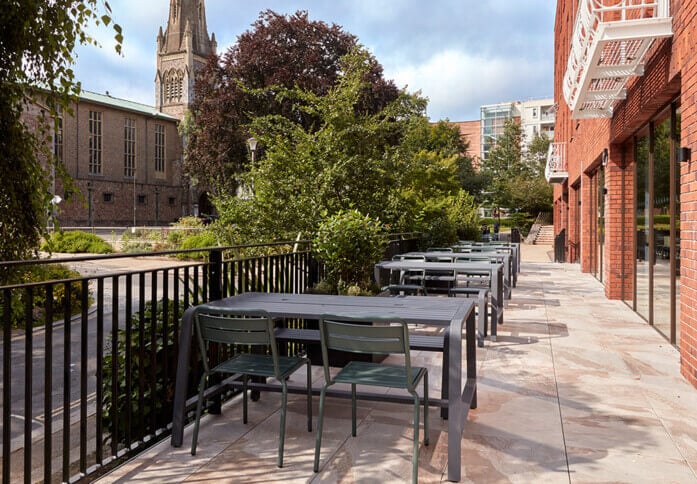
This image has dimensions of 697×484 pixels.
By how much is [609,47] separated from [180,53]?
82.1 metres

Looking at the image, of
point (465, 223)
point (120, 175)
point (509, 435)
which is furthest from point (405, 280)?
point (120, 175)

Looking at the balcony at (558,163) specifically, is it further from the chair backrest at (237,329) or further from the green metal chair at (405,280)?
the chair backrest at (237,329)

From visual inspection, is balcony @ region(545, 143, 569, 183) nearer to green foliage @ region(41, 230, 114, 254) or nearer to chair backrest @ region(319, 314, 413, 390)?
green foliage @ region(41, 230, 114, 254)

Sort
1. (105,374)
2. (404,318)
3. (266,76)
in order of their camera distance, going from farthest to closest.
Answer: (266,76) → (105,374) → (404,318)

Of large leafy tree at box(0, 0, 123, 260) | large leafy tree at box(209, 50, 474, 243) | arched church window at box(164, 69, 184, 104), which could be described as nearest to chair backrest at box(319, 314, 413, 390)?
large leafy tree at box(0, 0, 123, 260)

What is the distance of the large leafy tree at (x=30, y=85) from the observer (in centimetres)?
452

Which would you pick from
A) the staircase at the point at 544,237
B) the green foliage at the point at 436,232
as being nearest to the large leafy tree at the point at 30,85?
the green foliage at the point at 436,232

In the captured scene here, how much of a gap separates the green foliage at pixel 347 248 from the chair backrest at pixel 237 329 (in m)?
2.93

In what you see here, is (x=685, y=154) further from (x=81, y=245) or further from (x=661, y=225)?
(x=81, y=245)

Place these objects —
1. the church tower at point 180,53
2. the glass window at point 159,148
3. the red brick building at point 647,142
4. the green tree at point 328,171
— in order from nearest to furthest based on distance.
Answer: the red brick building at point 647,142 → the green tree at point 328,171 → the glass window at point 159,148 → the church tower at point 180,53

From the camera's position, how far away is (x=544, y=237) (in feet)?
143

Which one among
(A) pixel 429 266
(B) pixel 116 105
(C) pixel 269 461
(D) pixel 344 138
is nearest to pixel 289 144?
(D) pixel 344 138

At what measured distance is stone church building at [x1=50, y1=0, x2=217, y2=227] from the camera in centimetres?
6044

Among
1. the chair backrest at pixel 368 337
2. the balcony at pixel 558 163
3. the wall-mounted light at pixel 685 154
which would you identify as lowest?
the chair backrest at pixel 368 337
